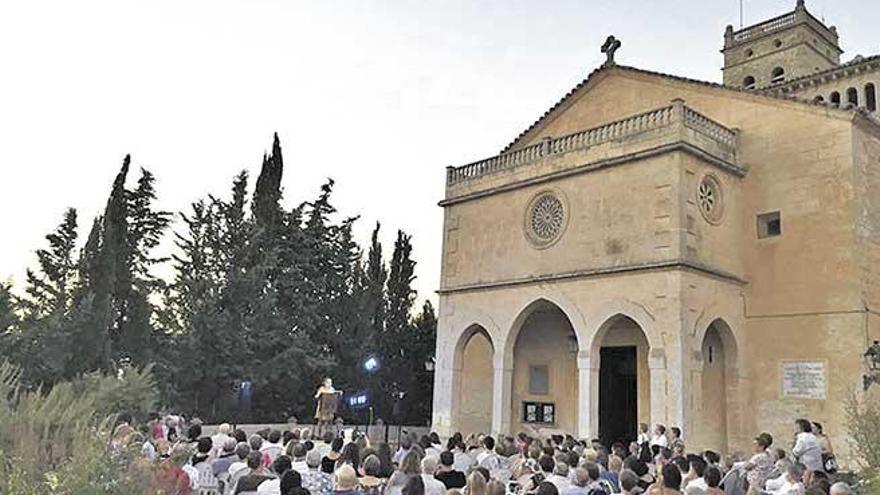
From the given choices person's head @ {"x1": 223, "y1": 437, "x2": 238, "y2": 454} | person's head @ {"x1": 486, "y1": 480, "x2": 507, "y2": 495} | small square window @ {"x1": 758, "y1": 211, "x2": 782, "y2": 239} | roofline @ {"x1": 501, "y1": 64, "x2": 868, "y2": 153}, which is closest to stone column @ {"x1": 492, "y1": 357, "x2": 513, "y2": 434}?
small square window @ {"x1": 758, "y1": 211, "x2": 782, "y2": 239}

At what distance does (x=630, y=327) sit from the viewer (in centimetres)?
1609

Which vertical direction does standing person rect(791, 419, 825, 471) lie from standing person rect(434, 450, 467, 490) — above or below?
above

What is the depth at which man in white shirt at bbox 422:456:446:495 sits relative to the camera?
5.91 metres

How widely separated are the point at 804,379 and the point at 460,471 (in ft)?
30.4

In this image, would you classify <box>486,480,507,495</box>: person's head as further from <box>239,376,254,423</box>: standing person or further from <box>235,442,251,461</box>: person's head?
<box>239,376,254,423</box>: standing person

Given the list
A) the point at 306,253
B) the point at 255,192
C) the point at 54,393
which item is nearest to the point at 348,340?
the point at 306,253

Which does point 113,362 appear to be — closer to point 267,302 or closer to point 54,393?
point 267,302

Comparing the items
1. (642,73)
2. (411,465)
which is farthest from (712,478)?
(642,73)

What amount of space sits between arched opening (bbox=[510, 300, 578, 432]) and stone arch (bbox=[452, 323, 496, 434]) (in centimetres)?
78

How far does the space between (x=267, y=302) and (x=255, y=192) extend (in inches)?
145

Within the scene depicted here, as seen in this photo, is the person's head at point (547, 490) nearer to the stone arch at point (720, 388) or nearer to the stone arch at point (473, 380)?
the stone arch at point (720, 388)

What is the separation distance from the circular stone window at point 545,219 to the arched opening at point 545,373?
149 cm

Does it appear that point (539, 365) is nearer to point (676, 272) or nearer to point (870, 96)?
point (676, 272)

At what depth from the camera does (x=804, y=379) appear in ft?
46.4
